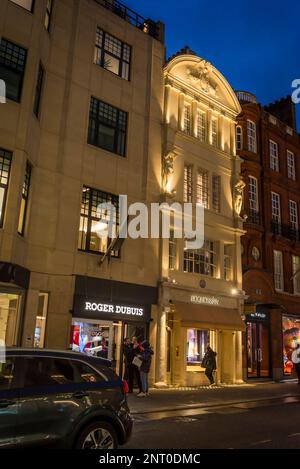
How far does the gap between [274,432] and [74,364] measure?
213 inches

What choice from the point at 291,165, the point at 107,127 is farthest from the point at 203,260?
the point at 291,165

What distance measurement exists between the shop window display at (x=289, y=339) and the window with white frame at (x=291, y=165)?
9864 mm

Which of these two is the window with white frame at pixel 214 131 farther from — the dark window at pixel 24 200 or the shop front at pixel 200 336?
the dark window at pixel 24 200

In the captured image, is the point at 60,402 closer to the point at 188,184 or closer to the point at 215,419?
the point at 215,419

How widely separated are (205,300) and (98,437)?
15763mm

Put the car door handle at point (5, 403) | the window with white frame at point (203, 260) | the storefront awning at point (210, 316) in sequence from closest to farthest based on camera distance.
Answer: the car door handle at point (5, 403) → the storefront awning at point (210, 316) → the window with white frame at point (203, 260)

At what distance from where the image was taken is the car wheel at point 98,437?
20.9 feet

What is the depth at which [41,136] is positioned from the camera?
1703 centimetres

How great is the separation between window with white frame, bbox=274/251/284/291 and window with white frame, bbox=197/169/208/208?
25.4 ft

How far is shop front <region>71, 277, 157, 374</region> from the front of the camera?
17000 millimetres

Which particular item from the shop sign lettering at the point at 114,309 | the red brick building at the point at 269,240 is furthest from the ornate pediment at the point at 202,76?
the shop sign lettering at the point at 114,309

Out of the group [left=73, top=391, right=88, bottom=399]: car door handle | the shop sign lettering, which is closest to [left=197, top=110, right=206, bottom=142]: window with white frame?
the shop sign lettering

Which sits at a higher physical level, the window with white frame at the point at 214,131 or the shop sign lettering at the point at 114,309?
the window with white frame at the point at 214,131

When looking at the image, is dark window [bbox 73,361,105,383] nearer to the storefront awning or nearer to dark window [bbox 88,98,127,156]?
the storefront awning
